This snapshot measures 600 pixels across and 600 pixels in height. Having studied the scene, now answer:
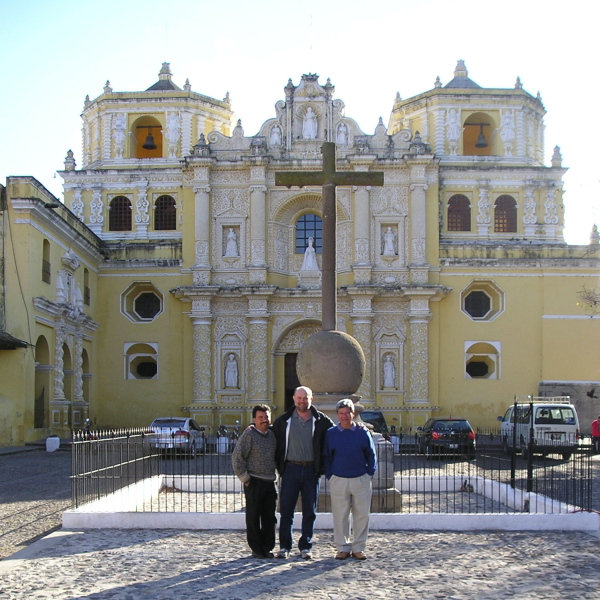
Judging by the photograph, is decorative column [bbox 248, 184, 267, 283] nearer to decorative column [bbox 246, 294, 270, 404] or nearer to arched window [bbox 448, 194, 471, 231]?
decorative column [bbox 246, 294, 270, 404]

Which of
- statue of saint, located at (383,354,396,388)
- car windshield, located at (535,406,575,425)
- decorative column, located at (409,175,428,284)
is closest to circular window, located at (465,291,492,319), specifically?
decorative column, located at (409,175,428,284)

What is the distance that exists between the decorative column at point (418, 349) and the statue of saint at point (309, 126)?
723 centimetres

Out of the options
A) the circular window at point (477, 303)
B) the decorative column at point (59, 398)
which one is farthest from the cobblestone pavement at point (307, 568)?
the circular window at point (477, 303)

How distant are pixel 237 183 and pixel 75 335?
826cm

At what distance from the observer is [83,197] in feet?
112

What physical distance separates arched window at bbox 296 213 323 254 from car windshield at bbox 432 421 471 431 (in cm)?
1096

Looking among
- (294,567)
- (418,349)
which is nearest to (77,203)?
(418,349)

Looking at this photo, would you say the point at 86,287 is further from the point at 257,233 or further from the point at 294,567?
the point at 294,567

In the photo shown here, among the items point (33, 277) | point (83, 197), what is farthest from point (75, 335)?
point (83, 197)

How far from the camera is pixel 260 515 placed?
8.84m

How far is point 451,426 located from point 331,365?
1275 cm

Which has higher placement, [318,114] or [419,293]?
[318,114]

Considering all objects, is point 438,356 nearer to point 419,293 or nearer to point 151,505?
point 419,293

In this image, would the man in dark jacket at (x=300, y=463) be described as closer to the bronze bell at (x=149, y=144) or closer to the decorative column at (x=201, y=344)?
the decorative column at (x=201, y=344)
